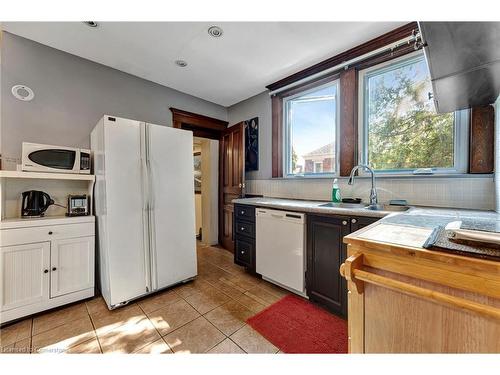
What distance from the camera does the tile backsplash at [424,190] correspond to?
151 cm

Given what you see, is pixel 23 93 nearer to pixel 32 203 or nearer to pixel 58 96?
pixel 58 96

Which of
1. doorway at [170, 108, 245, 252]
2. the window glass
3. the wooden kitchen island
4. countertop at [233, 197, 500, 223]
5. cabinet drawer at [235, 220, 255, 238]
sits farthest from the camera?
doorway at [170, 108, 245, 252]

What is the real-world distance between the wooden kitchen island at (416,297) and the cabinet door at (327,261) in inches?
30.8

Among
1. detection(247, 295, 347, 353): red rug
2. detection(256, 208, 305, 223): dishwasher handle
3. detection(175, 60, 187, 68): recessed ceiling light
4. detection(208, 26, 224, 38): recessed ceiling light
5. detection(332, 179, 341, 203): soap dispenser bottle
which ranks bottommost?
detection(247, 295, 347, 353): red rug

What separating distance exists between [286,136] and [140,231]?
2.23 metres

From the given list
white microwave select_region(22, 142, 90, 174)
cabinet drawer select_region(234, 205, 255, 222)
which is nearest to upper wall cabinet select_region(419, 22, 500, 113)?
cabinet drawer select_region(234, 205, 255, 222)

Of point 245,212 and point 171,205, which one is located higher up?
point 171,205

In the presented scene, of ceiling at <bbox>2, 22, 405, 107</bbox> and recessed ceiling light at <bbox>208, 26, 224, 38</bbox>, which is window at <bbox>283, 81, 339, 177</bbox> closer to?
ceiling at <bbox>2, 22, 405, 107</bbox>

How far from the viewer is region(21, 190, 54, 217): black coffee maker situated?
1831mm

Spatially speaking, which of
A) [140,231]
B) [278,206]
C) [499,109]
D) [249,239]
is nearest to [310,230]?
[278,206]

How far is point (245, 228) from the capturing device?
254 cm

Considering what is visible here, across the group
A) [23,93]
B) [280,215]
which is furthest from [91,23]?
[280,215]

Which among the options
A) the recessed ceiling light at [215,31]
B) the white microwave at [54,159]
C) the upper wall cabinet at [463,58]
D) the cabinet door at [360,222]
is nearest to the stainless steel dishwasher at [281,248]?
the cabinet door at [360,222]

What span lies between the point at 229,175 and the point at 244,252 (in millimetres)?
1414
